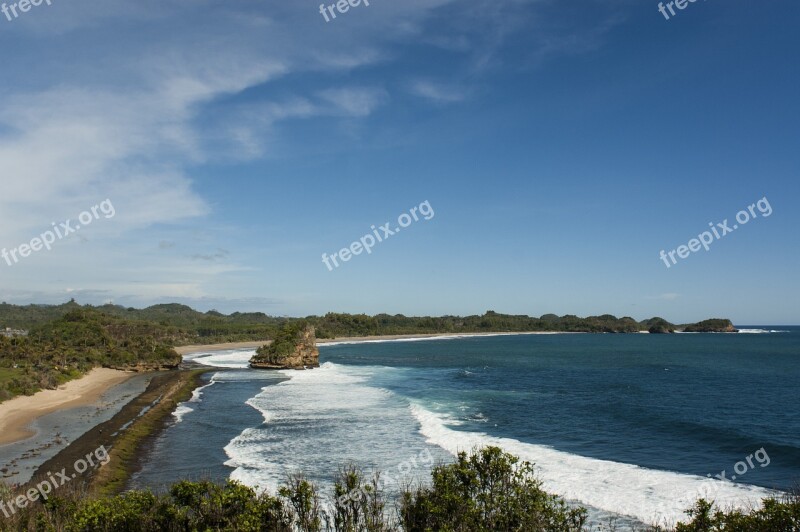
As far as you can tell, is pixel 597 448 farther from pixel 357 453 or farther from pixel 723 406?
pixel 723 406

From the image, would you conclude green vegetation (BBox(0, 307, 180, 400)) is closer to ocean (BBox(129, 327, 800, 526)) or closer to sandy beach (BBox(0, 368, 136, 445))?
sandy beach (BBox(0, 368, 136, 445))

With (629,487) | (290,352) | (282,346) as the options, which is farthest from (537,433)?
(282,346)

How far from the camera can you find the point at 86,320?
323 ft

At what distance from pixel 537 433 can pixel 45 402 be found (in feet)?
132

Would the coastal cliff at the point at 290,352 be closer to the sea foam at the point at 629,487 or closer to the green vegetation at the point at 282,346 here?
the green vegetation at the point at 282,346

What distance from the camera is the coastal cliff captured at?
81.4 metres

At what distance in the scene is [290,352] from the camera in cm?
8181

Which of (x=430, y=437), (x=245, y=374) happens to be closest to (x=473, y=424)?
(x=430, y=437)

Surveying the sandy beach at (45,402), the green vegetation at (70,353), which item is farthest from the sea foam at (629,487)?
the green vegetation at (70,353)

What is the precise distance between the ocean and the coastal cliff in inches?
740

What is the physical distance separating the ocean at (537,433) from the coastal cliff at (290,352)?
18791 mm

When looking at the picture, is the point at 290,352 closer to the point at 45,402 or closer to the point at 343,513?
the point at 45,402

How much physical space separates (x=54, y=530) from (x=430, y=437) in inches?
856

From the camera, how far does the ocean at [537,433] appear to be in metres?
22.3
